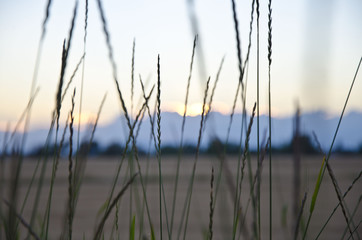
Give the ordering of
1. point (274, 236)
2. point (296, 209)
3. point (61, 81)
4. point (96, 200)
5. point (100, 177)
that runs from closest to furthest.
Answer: point (61, 81), point (296, 209), point (274, 236), point (96, 200), point (100, 177)

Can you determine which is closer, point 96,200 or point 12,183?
point 12,183

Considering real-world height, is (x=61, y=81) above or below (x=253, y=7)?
below

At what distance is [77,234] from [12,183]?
306 centimetres

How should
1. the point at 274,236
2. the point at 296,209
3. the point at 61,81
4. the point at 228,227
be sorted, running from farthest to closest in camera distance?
the point at 274,236 → the point at 228,227 → the point at 296,209 → the point at 61,81

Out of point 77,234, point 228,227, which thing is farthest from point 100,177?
point 228,227

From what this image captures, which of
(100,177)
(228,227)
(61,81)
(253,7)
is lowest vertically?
(100,177)

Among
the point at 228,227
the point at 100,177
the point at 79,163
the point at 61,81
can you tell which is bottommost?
the point at 100,177

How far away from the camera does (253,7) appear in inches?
28.3

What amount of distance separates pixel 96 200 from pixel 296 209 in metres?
4.59

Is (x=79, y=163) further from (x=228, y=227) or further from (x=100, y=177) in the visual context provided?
(x=100, y=177)

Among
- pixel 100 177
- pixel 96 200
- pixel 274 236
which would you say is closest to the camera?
pixel 274 236

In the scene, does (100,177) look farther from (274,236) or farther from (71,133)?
(71,133)

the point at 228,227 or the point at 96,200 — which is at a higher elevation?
the point at 228,227

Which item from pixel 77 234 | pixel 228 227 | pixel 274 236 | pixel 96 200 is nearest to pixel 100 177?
pixel 96 200
